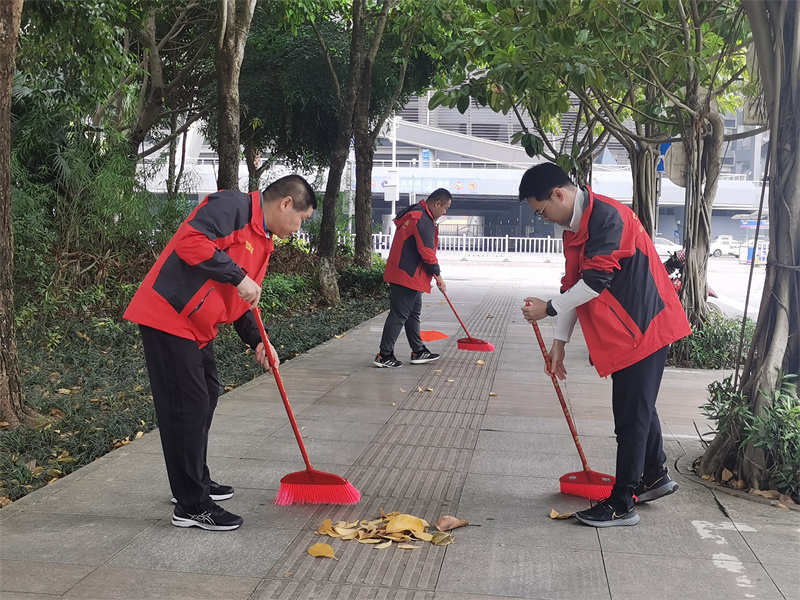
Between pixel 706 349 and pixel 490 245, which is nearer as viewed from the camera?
pixel 706 349

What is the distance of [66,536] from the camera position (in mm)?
3682

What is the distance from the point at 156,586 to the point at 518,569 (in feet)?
4.68

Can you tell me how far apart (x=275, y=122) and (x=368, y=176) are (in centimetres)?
210

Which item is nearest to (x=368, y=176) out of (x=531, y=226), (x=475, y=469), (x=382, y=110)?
(x=382, y=110)

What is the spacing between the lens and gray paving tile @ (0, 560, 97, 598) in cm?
314

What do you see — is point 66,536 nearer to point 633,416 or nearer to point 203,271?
point 203,271

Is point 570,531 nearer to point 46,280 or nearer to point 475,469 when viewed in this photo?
point 475,469

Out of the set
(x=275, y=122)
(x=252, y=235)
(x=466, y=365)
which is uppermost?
(x=275, y=122)

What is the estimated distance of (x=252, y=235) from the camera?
12.7 feet

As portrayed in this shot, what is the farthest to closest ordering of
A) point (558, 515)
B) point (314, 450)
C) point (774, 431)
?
point (314, 450) < point (774, 431) < point (558, 515)

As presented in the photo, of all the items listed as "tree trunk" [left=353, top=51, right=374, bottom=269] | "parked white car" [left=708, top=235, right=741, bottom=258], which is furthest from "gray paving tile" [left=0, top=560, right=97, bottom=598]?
"parked white car" [left=708, top=235, right=741, bottom=258]

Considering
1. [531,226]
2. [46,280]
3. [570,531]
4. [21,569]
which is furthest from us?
[531,226]

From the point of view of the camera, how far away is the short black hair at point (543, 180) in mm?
3932

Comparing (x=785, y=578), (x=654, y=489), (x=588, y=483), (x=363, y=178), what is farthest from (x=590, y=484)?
(x=363, y=178)
